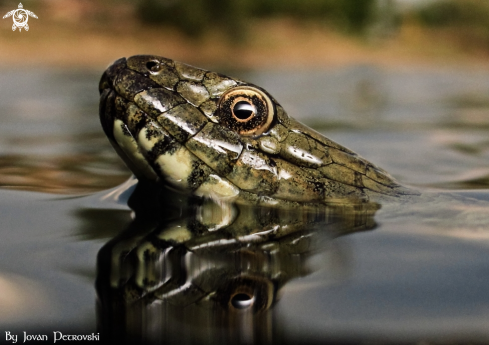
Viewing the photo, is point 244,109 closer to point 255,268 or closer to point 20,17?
point 255,268

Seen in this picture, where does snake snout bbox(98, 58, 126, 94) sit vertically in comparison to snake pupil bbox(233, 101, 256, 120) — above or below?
above

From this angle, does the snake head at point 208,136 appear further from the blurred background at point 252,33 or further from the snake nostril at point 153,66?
the blurred background at point 252,33

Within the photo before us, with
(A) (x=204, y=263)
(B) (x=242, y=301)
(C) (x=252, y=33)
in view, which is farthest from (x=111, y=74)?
(C) (x=252, y=33)

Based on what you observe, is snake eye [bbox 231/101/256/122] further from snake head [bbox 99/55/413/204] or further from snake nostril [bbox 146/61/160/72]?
snake nostril [bbox 146/61/160/72]

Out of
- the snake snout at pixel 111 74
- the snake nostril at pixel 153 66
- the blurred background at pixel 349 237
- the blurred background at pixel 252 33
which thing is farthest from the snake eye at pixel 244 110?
the blurred background at pixel 252 33

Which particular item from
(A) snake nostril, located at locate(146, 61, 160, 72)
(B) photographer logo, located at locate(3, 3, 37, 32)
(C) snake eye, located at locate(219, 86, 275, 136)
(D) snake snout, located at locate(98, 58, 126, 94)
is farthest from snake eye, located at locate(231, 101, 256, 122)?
(B) photographer logo, located at locate(3, 3, 37, 32)

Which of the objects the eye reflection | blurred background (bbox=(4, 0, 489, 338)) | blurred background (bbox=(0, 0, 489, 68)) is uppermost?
blurred background (bbox=(0, 0, 489, 68))
